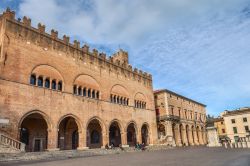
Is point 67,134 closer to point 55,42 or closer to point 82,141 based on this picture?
point 82,141

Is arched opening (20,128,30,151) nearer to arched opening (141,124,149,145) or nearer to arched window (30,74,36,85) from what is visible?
arched window (30,74,36,85)

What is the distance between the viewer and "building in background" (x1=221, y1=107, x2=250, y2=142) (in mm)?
51125

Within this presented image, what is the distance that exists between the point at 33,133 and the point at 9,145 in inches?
281

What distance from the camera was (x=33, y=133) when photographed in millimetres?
22438

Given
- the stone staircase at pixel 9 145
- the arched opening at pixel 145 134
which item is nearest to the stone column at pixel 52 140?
the stone staircase at pixel 9 145

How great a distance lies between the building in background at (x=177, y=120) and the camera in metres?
40.2

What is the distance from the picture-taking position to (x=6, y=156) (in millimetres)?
14445

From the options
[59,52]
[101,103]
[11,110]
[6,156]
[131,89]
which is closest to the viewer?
[6,156]

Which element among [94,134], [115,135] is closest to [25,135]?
[94,134]

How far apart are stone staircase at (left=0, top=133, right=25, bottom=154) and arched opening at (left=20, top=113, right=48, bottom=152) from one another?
17.2ft

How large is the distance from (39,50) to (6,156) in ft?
34.7

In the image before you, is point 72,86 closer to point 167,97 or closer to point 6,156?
point 6,156

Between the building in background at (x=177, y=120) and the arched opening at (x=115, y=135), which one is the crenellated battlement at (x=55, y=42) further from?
the building in background at (x=177, y=120)

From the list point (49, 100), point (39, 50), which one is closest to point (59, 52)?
point (39, 50)
